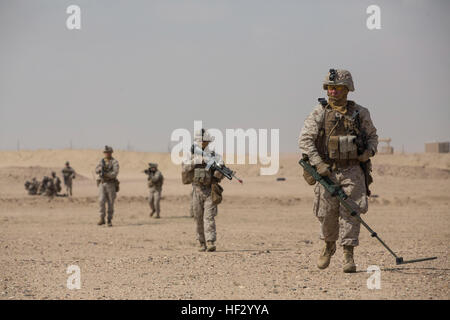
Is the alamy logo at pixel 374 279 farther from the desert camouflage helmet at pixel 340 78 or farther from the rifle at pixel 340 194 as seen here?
the desert camouflage helmet at pixel 340 78

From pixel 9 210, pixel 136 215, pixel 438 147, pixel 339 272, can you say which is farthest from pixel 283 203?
pixel 438 147

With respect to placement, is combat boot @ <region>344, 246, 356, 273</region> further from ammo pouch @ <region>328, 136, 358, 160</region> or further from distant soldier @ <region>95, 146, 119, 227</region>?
distant soldier @ <region>95, 146, 119, 227</region>

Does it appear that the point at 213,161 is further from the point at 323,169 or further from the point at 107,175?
the point at 107,175

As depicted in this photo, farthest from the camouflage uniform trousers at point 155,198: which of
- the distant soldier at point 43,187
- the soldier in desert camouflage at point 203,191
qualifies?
the distant soldier at point 43,187

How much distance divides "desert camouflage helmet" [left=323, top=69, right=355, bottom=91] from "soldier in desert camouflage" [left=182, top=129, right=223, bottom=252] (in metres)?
3.71

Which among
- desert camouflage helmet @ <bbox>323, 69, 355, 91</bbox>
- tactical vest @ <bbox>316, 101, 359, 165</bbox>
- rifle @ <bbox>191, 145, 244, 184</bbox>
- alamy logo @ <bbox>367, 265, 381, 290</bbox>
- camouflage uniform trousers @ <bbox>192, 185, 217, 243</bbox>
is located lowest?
alamy logo @ <bbox>367, 265, 381, 290</bbox>

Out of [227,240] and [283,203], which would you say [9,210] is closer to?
[283,203]

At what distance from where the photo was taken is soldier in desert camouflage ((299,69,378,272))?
805cm

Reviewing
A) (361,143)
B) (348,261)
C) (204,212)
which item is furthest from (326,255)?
(204,212)

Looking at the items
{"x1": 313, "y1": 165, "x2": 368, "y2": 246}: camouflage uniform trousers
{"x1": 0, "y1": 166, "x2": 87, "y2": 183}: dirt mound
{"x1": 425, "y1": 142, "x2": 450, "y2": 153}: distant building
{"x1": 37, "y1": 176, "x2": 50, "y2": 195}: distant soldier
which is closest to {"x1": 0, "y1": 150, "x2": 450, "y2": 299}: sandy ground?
{"x1": 313, "y1": 165, "x2": 368, "y2": 246}: camouflage uniform trousers

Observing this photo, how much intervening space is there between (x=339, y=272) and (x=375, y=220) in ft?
38.3

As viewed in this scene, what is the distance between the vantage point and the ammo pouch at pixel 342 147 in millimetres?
7984
